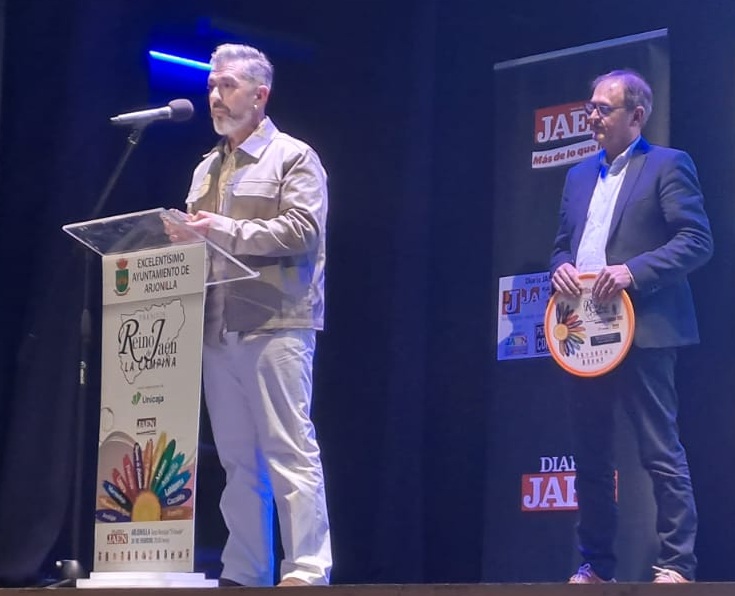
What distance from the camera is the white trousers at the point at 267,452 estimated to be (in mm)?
2996

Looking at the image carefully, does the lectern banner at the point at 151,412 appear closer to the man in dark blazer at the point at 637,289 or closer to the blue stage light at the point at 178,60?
the man in dark blazer at the point at 637,289

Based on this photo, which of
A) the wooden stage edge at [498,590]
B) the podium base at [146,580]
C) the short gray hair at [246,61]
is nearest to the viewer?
the wooden stage edge at [498,590]

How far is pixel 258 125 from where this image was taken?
10.6 ft

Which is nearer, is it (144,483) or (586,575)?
(144,483)

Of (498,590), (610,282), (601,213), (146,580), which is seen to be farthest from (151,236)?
(601,213)

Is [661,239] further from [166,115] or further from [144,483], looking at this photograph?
[144,483]

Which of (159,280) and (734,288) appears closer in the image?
(159,280)

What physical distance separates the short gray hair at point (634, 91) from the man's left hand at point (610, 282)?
0.49 meters

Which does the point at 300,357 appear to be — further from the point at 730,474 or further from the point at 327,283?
the point at 327,283

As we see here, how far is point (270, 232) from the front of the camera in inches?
118

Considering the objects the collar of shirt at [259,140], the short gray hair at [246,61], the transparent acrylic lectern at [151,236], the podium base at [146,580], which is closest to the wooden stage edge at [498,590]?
the podium base at [146,580]

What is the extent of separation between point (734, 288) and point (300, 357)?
1626mm

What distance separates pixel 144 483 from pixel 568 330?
Answer: 168cm

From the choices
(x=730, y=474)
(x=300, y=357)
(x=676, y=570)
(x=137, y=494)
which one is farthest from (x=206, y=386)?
(x=730, y=474)
